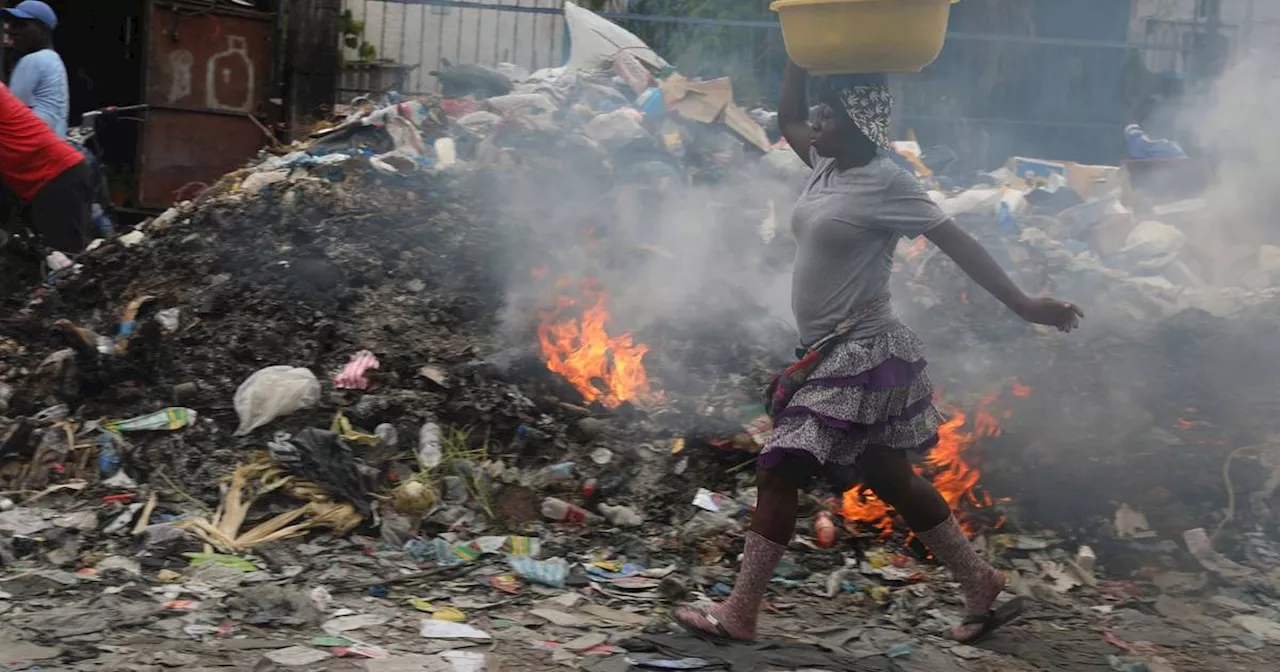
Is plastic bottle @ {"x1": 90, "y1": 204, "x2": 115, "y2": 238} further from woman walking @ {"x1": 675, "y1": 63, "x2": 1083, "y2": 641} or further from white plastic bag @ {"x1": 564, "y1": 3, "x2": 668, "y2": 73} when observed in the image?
woman walking @ {"x1": 675, "y1": 63, "x2": 1083, "y2": 641}

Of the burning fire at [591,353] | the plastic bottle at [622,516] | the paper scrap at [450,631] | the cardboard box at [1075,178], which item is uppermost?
the cardboard box at [1075,178]

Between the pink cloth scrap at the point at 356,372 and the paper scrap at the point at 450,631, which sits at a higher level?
the pink cloth scrap at the point at 356,372

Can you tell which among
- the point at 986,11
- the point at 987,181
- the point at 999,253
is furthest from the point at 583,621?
the point at 986,11

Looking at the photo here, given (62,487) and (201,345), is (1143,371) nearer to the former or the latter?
(201,345)

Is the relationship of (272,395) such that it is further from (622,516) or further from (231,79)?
(231,79)

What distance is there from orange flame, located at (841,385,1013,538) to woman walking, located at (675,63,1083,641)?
3.24ft

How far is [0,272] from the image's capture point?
23.1 ft

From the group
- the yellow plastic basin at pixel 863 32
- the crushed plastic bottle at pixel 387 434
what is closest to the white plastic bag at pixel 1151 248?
the yellow plastic basin at pixel 863 32

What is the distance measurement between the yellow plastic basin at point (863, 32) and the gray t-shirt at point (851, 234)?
300mm

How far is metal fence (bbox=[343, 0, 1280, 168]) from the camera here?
35.4 ft

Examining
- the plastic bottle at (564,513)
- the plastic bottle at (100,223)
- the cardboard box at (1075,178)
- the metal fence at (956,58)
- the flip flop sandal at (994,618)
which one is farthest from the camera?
the metal fence at (956,58)

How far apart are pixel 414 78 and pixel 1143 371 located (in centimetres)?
751

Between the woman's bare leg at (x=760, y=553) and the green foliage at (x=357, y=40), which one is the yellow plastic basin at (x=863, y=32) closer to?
the woman's bare leg at (x=760, y=553)

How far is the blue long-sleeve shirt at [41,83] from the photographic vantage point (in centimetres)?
742
